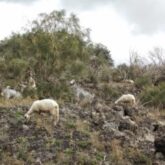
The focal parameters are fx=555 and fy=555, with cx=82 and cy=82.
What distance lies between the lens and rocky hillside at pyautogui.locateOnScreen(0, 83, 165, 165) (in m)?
13.7

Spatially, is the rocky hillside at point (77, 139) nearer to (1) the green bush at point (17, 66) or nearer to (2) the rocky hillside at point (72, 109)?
(2) the rocky hillside at point (72, 109)

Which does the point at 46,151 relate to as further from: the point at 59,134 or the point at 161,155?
the point at 161,155

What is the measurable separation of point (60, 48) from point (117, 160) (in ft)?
38.1

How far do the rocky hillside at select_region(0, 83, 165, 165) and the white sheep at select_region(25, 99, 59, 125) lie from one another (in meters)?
0.19

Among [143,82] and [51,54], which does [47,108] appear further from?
[143,82]

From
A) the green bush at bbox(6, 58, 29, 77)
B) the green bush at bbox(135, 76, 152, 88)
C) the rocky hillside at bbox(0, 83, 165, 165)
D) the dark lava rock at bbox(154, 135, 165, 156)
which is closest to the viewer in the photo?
the rocky hillside at bbox(0, 83, 165, 165)

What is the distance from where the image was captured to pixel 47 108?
15227 millimetres

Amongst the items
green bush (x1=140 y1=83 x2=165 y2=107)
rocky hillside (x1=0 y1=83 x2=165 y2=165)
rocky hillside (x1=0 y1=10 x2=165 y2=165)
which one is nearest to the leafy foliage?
rocky hillside (x1=0 y1=10 x2=165 y2=165)

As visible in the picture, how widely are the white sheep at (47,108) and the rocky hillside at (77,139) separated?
0.19m

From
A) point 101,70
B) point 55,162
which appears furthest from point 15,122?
point 101,70

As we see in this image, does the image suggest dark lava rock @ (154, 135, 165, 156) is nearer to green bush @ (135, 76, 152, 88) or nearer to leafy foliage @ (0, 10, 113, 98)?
leafy foliage @ (0, 10, 113, 98)

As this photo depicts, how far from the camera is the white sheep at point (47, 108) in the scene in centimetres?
1521

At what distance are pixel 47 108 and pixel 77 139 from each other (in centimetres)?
119

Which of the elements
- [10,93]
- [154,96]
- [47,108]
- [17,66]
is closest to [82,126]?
[47,108]
